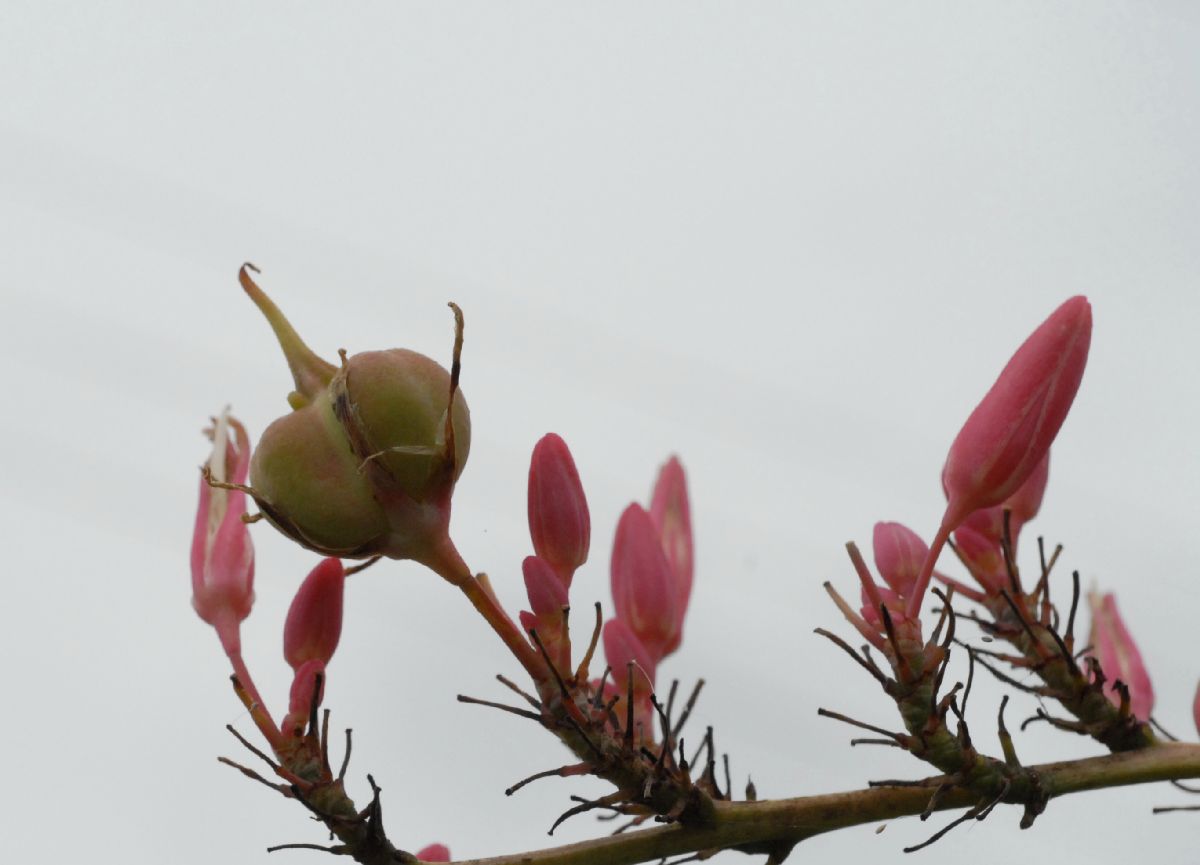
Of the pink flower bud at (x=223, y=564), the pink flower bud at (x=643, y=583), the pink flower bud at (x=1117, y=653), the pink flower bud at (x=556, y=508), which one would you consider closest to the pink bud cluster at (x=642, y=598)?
the pink flower bud at (x=643, y=583)

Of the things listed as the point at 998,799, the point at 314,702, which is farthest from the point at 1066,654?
the point at 314,702

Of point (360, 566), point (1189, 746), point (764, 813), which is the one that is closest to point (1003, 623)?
point (1189, 746)

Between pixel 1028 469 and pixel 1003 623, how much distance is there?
163 mm

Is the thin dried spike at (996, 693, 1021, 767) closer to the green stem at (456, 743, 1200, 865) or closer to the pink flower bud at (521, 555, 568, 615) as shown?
the green stem at (456, 743, 1200, 865)

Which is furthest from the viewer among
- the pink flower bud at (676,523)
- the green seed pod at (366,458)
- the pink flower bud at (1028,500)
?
the pink flower bud at (676,523)

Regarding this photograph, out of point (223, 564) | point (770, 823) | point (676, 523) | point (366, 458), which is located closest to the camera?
point (366, 458)

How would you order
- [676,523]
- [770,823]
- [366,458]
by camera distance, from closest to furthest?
[366,458] → [770,823] → [676,523]

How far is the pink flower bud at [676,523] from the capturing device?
1.06m

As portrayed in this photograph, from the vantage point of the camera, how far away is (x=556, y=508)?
0.78 meters

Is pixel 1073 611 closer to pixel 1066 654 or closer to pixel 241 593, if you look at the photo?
pixel 1066 654

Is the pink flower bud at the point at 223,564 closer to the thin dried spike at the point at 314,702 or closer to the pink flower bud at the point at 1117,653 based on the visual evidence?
the thin dried spike at the point at 314,702

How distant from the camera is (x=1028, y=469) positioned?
76 cm

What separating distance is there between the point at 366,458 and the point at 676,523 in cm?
46

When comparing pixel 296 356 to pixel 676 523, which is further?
pixel 676 523
